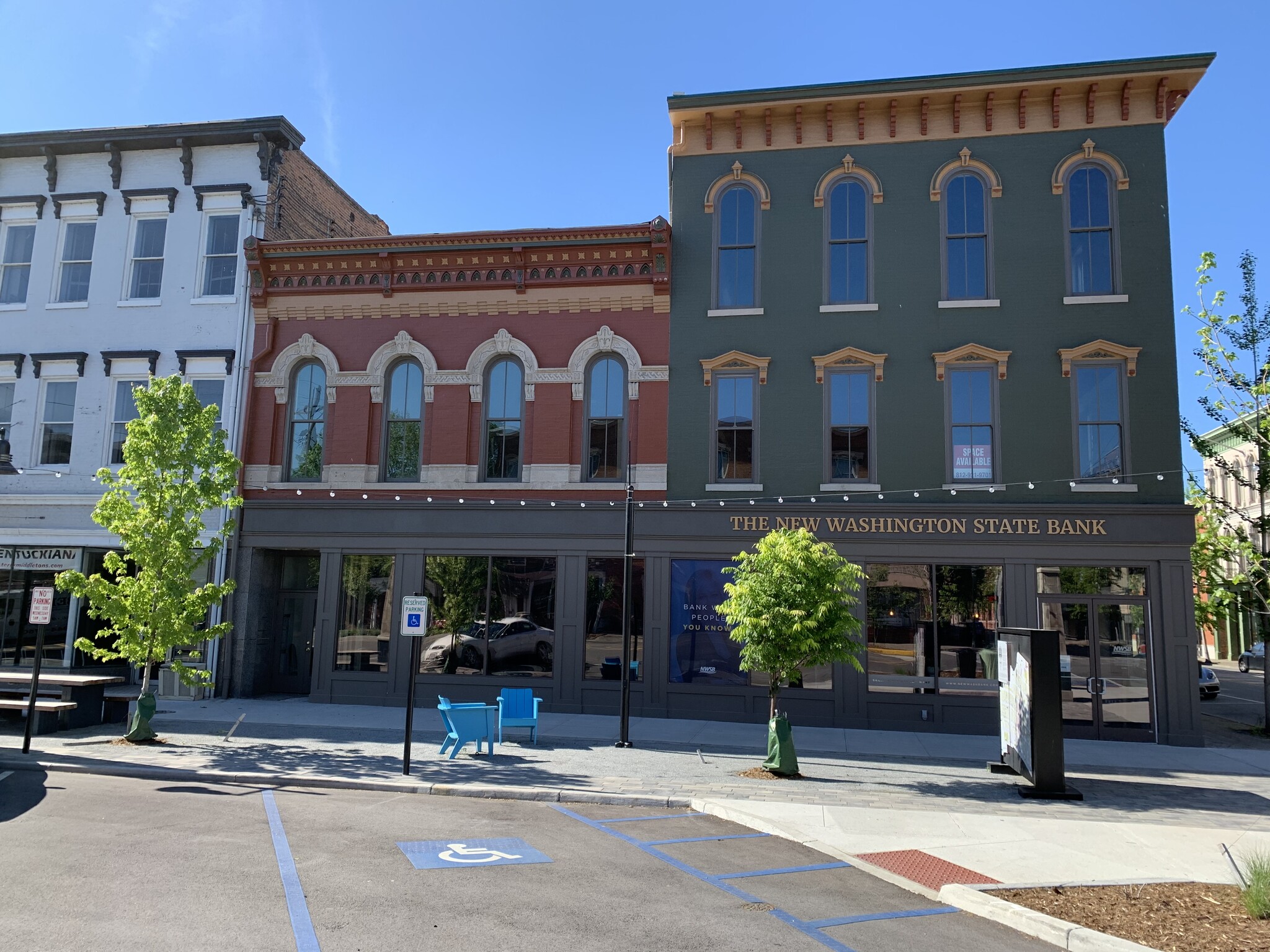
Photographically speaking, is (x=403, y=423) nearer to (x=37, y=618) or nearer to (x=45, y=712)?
(x=37, y=618)

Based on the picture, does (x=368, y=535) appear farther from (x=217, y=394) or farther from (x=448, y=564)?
(x=217, y=394)

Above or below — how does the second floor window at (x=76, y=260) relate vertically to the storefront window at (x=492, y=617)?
above

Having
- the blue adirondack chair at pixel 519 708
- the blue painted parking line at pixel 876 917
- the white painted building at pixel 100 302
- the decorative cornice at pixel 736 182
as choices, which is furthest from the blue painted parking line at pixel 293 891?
the decorative cornice at pixel 736 182

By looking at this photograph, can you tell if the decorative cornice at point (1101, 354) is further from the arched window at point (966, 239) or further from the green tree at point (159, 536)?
the green tree at point (159, 536)

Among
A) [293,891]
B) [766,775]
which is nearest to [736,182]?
[766,775]

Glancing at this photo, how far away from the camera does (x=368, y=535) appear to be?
19.6 metres

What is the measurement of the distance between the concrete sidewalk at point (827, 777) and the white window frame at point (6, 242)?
11.4m

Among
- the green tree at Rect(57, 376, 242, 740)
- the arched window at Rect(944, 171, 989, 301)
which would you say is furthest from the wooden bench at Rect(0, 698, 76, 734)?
the arched window at Rect(944, 171, 989, 301)

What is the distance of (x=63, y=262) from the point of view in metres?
22.0

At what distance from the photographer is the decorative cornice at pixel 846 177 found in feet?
61.7

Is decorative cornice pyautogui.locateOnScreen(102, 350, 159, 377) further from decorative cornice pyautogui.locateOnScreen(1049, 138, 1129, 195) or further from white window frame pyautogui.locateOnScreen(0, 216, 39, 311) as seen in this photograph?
decorative cornice pyautogui.locateOnScreen(1049, 138, 1129, 195)

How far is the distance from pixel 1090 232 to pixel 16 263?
24.8 meters

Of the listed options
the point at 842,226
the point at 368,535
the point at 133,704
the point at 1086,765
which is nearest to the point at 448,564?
the point at 368,535

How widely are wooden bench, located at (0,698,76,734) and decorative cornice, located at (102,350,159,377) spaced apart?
28.2ft
